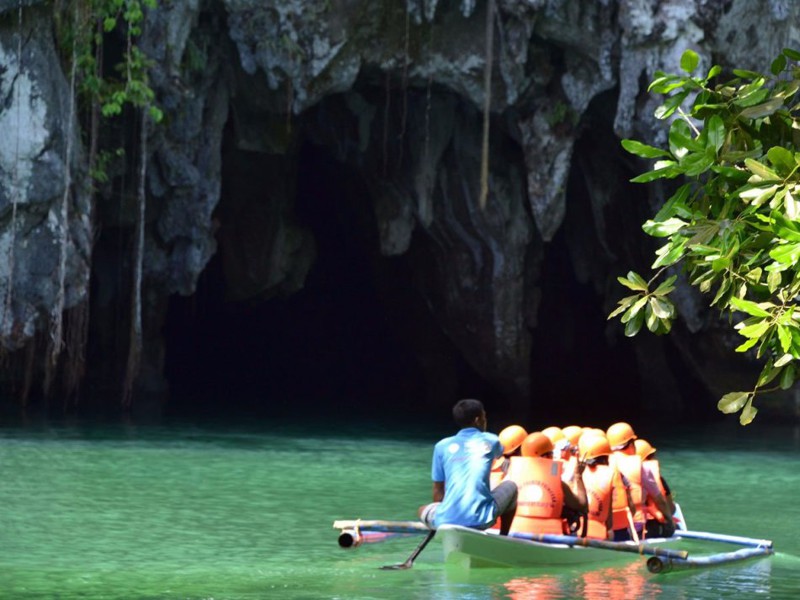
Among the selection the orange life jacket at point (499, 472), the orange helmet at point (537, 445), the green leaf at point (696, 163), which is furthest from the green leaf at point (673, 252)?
the orange life jacket at point (499, 472)

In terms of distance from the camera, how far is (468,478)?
9.66 meters

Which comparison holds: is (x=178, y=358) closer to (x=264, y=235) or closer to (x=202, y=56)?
(x=264, y=235)

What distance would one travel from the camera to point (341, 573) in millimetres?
9828

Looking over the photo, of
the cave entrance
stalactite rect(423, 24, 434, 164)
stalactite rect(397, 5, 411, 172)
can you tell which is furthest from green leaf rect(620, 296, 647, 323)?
the cave entrance

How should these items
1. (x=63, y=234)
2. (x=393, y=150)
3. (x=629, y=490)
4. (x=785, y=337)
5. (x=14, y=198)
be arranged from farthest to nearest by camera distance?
(x=393, y=150)
(x=63, y=234)
(x=14, y=198)
(x=629, y=490)
(x=785, y=337)

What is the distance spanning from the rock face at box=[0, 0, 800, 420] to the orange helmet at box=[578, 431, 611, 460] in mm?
10010

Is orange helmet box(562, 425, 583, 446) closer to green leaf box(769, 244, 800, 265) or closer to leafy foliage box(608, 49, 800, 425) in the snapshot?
leafy foliage box(608, 49, 800, 425)

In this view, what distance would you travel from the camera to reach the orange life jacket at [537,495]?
1031 cm

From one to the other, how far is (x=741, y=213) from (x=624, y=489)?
230 inches

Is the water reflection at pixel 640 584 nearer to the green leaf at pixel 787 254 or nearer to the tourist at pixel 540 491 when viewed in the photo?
the tourist at pixel 540 491

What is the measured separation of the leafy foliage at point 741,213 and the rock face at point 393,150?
14.1 meters

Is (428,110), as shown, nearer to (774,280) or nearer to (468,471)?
(468,471)

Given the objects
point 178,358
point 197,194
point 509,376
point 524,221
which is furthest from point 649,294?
point 178,358

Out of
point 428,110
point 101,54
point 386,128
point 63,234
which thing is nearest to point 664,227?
point 63,234
